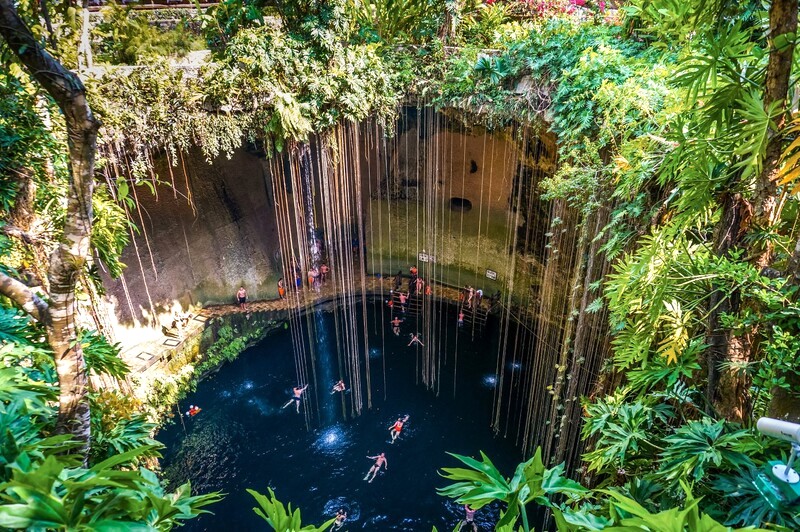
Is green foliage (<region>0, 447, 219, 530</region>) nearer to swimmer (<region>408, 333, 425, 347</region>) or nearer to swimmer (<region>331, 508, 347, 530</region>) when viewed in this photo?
swimmer (<region>331, 508, 347, 530</region>)

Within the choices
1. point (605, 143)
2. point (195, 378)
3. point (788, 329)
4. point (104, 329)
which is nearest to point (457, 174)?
point (605, 143)

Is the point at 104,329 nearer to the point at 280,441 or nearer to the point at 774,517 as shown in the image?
the point at 280,441

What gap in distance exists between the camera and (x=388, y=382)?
624cm

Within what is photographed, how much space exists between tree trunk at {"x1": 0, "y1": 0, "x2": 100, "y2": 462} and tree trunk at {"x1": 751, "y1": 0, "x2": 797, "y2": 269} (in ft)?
7.26

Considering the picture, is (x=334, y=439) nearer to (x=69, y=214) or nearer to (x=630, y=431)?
(x=630, y=431)

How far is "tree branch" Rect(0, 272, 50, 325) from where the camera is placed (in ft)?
6.03

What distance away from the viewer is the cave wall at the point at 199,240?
19.6 ft

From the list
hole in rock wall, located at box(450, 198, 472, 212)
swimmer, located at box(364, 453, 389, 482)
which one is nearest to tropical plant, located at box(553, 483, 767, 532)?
swimmer, located at box(364, 453, 389, 482)

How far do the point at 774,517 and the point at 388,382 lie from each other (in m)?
5.03

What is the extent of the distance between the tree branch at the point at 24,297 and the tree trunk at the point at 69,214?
2 centimetres

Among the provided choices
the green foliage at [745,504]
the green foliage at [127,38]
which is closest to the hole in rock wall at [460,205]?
the green foliage at [127,38]

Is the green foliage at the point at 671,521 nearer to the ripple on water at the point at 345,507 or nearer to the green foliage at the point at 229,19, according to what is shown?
the ripple on water at the point at 345,507

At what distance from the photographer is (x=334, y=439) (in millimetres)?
5445

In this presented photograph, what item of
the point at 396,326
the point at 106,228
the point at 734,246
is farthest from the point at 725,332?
the point at 396,326
